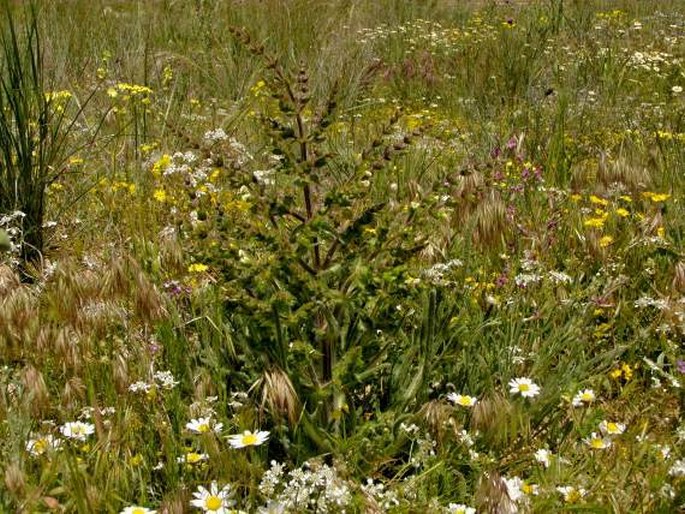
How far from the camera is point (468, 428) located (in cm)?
200

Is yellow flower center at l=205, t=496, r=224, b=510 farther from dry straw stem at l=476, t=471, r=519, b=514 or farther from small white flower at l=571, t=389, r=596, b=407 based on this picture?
small white flower at l=571, t=389, r=596, b=407

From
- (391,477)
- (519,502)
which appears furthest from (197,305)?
(519,502)

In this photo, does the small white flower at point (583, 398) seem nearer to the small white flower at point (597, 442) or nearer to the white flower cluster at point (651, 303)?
the small white flower at point (597, 442)

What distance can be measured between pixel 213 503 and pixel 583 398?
3.09 feet

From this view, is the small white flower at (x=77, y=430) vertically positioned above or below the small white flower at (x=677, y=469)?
below

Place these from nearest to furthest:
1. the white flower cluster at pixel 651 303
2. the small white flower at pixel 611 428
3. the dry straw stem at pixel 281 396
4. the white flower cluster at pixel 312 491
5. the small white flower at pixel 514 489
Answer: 1. the white flower cluster at pixel 312 491
2. the small white flower at pixel 514 489
3. the dry straw stem at pixel 281 396
4. the small white flower at pixel 611 428
5. the white flower cluster at pixel 651 303

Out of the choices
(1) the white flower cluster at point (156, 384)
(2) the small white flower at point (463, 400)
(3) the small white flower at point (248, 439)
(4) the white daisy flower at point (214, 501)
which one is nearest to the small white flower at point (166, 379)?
(1) the white flower cluster at point (156, 384)

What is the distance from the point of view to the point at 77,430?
72.4 inches

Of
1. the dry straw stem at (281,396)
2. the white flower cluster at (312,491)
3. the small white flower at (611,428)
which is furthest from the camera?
the small white flower at (611,428)

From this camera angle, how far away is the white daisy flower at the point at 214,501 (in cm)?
159

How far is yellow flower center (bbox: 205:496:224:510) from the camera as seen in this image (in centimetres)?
159

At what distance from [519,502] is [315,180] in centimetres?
82

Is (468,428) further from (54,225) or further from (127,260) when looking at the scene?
(54,225)

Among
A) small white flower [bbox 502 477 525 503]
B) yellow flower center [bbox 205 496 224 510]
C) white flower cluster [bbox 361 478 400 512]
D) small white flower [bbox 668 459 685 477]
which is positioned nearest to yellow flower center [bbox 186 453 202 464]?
yellow flower center [bbox 205 496 224 510]
